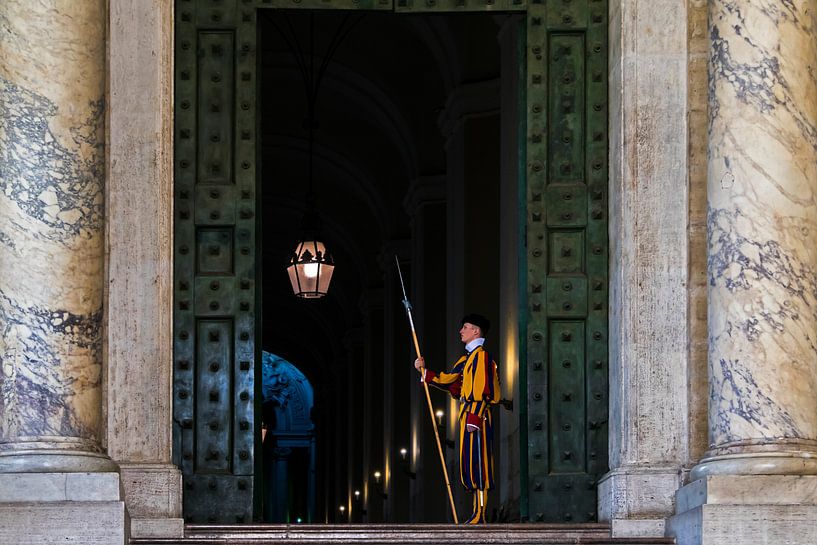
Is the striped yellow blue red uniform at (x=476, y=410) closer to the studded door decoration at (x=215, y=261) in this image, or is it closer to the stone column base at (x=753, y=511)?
the studded door decoration at (x=215, y=261)

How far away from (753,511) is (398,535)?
2.33 m

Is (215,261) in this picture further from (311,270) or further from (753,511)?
(311,270)

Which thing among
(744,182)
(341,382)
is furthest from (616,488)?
(341,382)

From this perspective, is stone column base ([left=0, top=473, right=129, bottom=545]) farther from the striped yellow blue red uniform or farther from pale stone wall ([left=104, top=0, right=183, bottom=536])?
the striped yellow blue red uniform

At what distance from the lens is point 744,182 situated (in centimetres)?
1312

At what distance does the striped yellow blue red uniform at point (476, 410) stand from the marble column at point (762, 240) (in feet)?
9.61

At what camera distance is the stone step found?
13.0 metres

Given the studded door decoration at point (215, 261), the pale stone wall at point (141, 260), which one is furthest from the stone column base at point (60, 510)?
the studded door decoration at point (215, 261)

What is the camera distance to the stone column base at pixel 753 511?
12289 millimetres

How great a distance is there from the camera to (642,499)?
534 inches

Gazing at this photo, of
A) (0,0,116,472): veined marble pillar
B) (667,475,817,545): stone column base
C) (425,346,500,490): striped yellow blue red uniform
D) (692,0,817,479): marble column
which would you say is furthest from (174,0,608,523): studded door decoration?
(667,475,817,545): stone column base

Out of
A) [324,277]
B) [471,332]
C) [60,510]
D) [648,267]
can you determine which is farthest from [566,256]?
[324,277]

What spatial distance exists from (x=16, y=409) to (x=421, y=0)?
4.35 meters

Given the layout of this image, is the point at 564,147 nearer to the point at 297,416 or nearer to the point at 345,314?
the point at 345,314
